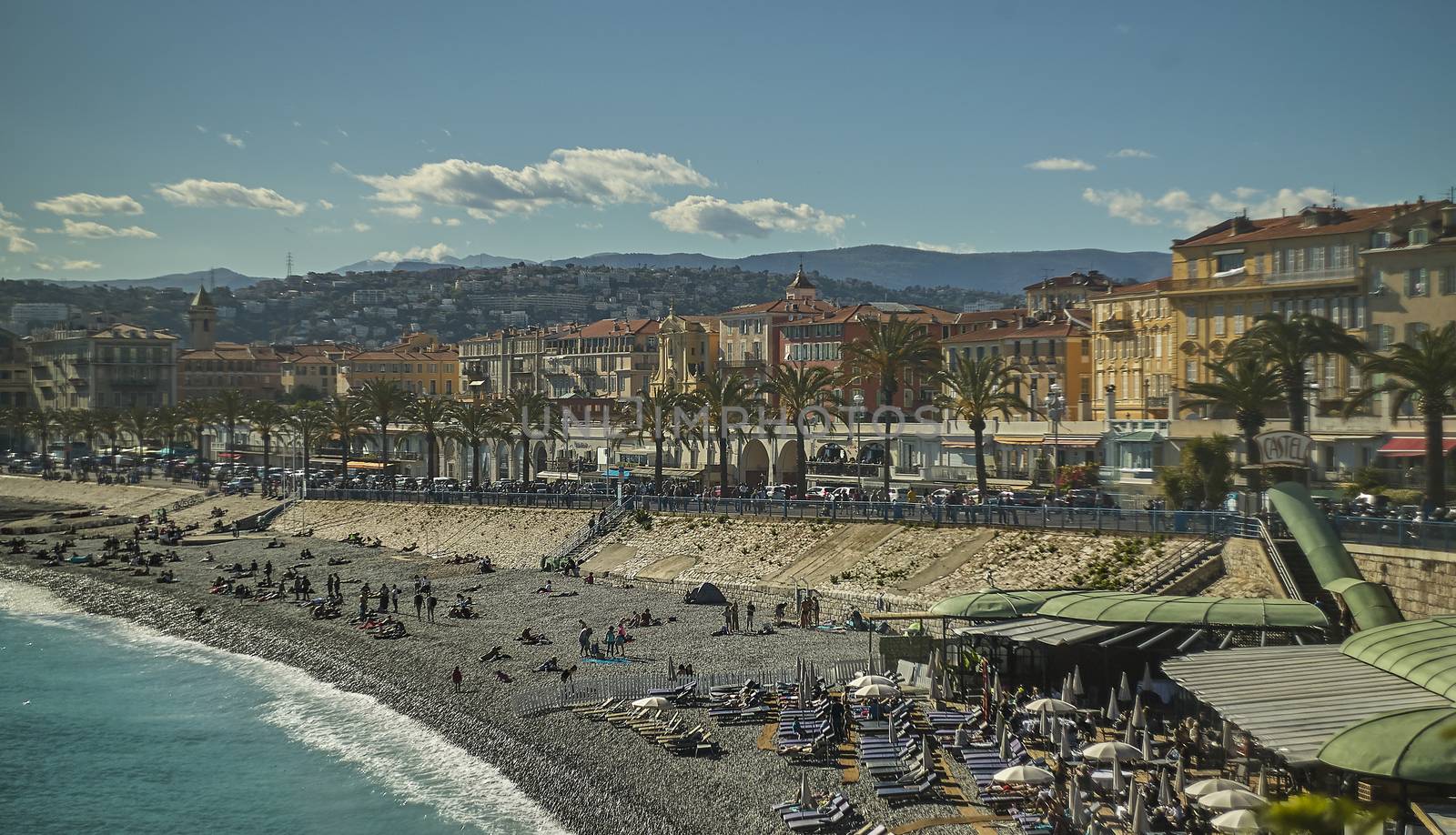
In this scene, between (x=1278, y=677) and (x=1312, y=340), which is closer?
(x=1278, y=677)

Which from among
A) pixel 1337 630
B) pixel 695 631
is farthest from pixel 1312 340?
pixel 695 631

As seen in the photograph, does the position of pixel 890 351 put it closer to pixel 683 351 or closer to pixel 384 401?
pixel 384 401

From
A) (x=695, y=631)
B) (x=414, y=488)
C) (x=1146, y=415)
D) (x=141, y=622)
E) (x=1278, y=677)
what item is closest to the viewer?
(x=1278, y=677)

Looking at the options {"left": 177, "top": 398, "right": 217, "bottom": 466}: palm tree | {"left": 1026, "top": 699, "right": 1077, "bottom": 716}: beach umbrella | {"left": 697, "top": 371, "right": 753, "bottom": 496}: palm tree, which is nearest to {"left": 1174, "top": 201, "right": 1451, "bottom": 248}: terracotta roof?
{"left": 697, "top": 371, "right": 753, "bottom": 496}: palm tree

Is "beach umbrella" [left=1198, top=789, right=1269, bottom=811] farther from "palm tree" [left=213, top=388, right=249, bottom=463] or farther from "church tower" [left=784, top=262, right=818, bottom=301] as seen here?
"palm tree" [left=213, top=388, right=249, bottom=463]

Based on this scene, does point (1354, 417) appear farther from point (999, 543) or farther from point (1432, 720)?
point (1432, 720)

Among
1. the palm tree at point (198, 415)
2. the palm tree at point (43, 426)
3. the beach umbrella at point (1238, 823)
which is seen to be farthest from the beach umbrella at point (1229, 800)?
the palm tree at point (43, 426)

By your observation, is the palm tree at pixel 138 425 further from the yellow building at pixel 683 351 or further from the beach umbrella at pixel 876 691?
the beach umbrella at pixel 876 691
